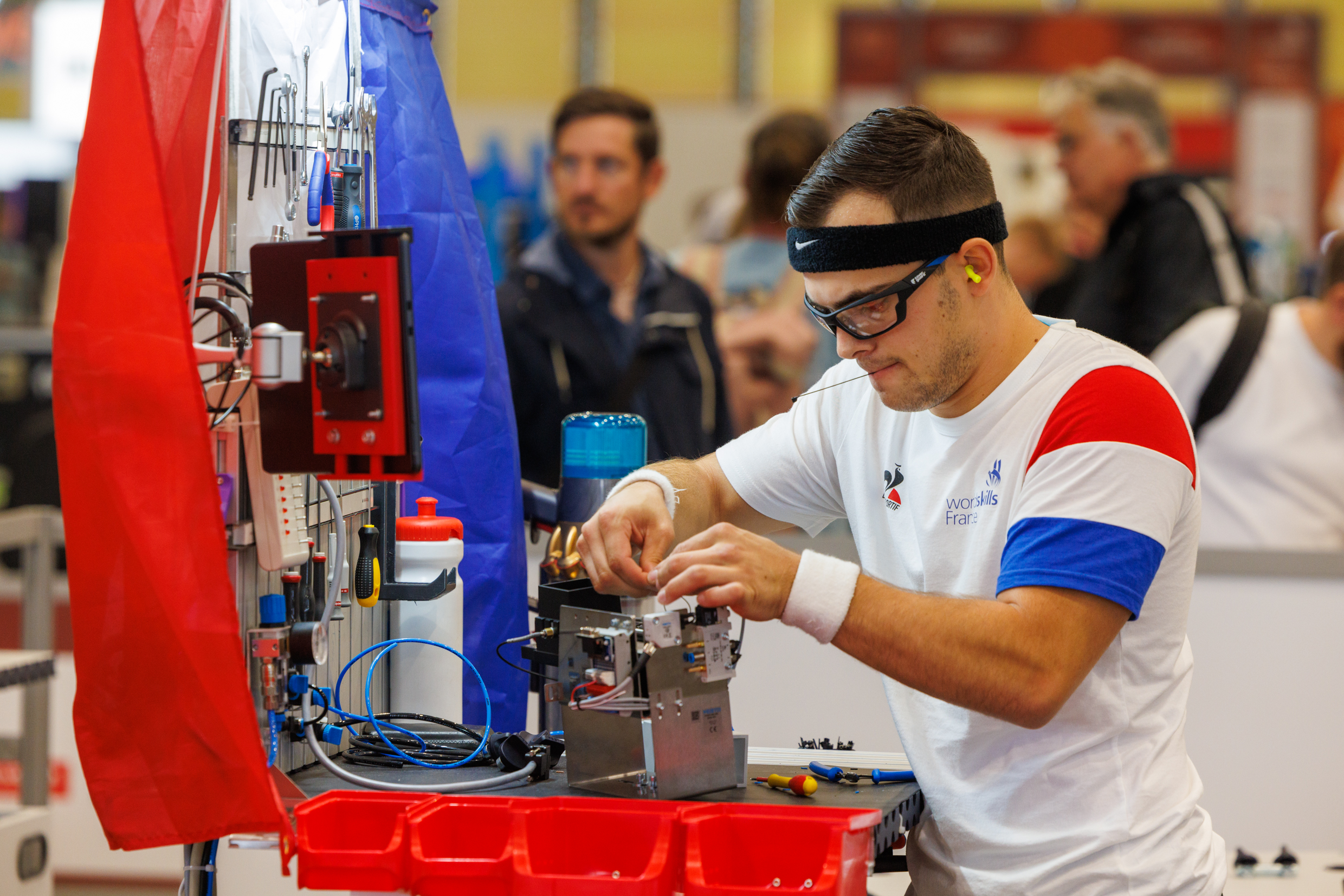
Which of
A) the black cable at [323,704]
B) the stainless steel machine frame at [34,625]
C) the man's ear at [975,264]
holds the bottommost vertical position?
the stainless steel machine frame at [34,625]

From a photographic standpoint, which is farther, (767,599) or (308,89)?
(308,89)

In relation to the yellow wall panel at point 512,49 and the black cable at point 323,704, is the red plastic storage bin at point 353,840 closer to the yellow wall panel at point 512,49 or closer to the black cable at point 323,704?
the black cable at point 323,704

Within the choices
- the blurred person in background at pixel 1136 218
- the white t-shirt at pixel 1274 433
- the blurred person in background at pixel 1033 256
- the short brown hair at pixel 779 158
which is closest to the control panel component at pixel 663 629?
the short brown hair at pixel 779 158

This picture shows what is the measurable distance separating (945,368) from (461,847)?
0.85 metres

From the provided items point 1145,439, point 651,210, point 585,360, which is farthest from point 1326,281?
point 651,210

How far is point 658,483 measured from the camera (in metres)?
1.98

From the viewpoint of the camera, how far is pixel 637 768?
163cm

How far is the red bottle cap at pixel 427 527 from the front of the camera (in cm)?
198

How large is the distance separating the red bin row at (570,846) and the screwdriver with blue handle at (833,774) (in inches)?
7.8

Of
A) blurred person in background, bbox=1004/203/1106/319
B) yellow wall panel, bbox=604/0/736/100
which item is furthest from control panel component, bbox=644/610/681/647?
yellow wall panel, bbox=604/0/736/100

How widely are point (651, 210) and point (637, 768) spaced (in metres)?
5.51

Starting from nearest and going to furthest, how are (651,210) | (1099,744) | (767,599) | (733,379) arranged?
(767,599) → (1099,744) → (733,379) → (651,210)

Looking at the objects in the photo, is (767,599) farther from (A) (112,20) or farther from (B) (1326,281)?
(B) (1326,281)

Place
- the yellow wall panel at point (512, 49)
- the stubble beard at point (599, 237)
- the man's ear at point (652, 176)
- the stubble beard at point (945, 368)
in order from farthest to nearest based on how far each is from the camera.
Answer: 1. the yellow wall panel at point (512, 49)
2. the man's ear at point (652, 176)
3. the stubble beard at point (599, 237)
4. the stubble beard at point (945, 368)
